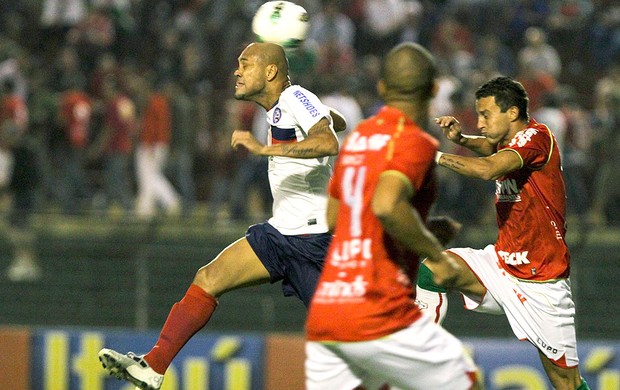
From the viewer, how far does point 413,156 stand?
5289 mm

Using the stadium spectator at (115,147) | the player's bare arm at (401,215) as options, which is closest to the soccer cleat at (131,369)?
the player's bare arm at (401,215)

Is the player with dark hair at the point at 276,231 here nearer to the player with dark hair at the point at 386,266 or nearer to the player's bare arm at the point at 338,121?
the player's bare arm at the point at 338,121

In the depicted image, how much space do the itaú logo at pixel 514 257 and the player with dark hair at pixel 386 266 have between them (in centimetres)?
248

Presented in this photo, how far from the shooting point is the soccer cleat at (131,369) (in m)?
7.34

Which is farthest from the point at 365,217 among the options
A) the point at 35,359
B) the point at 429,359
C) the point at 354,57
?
the point at 354,57

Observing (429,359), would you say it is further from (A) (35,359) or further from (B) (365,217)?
(A) (35,359)

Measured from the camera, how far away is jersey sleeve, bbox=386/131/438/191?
5254 mm

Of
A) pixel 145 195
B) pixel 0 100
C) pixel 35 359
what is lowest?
pixel 35 359

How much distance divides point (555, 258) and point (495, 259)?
415 mm

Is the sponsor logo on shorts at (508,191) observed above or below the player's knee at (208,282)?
above

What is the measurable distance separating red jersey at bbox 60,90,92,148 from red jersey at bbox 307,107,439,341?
11989 mm

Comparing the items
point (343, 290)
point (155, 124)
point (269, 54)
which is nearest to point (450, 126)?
point (269, 54)

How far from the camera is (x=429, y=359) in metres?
5.37

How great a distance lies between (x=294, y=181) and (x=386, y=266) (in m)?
2.40
